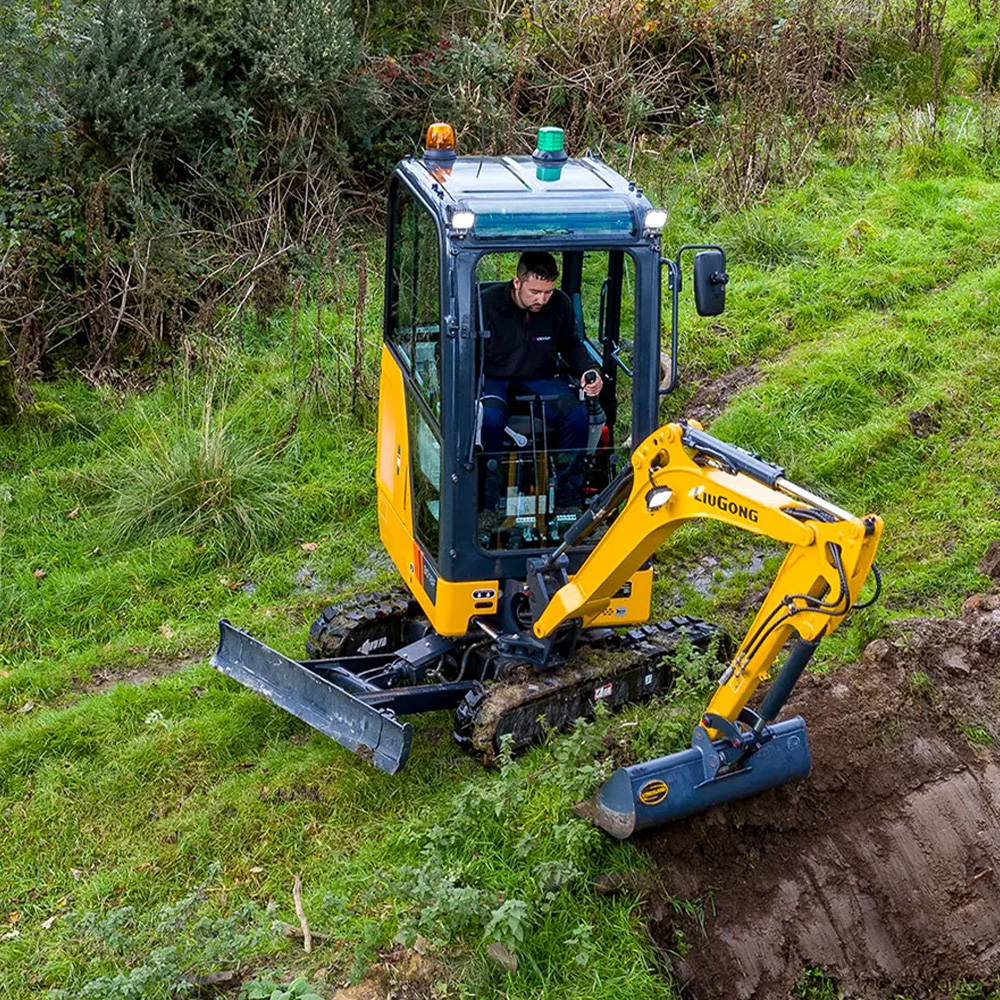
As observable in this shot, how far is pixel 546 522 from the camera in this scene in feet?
20.1

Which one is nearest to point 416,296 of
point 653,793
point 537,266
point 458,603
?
point 537,266

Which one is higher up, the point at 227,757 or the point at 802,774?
the point at 802,774

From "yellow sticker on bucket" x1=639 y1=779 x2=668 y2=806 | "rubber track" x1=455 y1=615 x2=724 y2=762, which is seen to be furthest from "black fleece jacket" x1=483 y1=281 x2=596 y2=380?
"yellow sticker on bucket" x1=639 y1=779 x2=668 y2=806

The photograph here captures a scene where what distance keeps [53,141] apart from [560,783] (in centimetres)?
769

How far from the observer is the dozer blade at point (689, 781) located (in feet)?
17.5

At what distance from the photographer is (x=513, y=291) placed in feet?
20.0

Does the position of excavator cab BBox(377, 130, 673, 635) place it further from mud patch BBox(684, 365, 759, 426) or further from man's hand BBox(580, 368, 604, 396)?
mud patch BBox(684, 365, 759, 426)

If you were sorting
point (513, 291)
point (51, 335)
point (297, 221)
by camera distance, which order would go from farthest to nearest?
point (297, 221) < point (51, 335) < point (513, 291)

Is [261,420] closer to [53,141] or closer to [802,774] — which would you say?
[53,141]

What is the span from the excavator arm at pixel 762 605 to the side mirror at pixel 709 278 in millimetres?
662

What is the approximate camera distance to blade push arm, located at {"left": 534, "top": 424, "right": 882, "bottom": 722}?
4688 mm

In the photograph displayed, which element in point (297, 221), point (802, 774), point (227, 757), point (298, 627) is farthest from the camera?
point (297, 221)

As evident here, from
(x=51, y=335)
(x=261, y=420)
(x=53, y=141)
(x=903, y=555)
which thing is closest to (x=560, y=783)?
(x=903, y=555)

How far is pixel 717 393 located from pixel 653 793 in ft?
16.5
